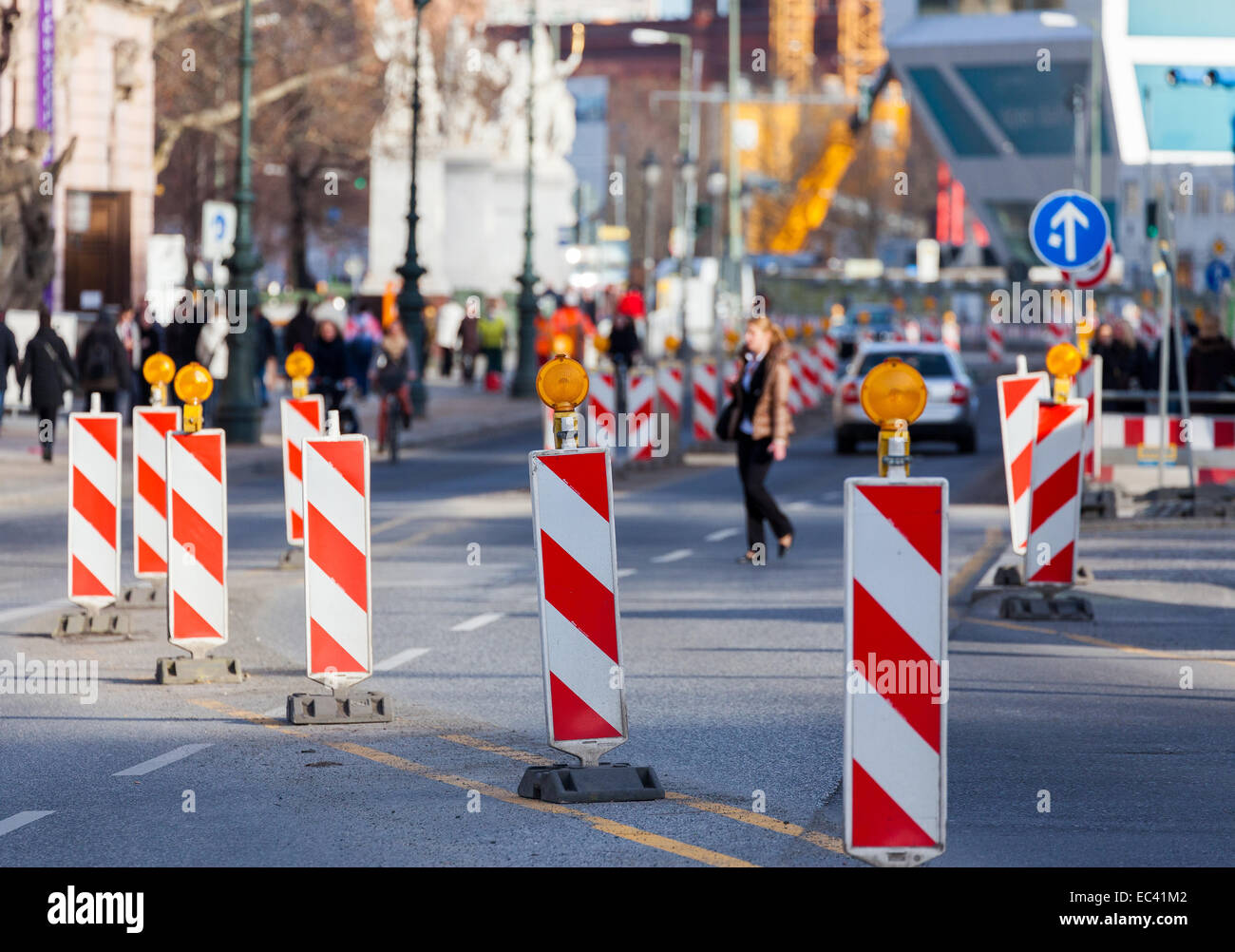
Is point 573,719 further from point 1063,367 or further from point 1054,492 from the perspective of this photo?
point 1063,367

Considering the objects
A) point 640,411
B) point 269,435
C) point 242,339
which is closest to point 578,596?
point 640,411

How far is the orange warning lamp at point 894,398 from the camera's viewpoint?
6.99 m

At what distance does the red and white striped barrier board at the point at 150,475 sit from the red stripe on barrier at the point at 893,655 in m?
7.19

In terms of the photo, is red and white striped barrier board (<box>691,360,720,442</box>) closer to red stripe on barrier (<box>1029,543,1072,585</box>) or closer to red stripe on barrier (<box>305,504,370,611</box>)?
red stripe on barrier (<box>1029,543,1072,585</box>)

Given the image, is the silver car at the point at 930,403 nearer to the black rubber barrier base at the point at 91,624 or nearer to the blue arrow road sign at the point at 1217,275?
the blue arrow road sign at the point at 1217,275

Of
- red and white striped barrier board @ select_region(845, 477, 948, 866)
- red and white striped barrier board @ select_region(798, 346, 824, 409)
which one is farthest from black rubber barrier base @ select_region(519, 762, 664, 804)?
red and white striped barrier board @ select_region(798, 346, 824, 409)

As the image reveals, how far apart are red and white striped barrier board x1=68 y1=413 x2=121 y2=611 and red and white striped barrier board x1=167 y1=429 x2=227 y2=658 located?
1503mm

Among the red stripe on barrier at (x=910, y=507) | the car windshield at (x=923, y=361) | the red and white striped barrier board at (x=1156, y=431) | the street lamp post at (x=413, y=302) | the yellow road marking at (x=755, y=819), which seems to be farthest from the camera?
the street lamp post at (x=413, y=302)

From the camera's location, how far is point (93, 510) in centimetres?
1295

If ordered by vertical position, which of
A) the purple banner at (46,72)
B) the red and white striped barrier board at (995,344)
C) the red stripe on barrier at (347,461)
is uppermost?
the purple banner at (46,72)

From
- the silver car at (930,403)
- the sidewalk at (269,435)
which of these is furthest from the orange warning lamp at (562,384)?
the silver car at (930,403)

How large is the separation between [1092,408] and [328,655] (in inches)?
530
